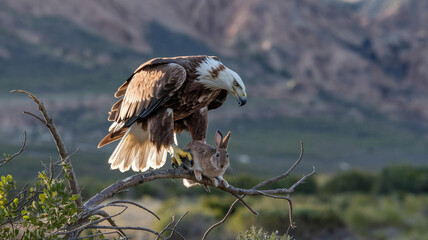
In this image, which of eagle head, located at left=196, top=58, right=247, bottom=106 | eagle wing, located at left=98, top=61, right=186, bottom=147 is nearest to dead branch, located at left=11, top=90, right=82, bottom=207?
eagle wing, located at left=98, top=61, right=186, bottom=147

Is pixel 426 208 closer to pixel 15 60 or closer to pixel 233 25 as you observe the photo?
pixel 15 60

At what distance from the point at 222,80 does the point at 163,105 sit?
0.68 meters

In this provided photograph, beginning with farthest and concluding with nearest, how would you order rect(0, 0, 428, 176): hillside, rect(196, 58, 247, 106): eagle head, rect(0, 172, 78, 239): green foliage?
rect(0, 0, 428, 176): hillside, rect(196, 58, 247, 106): eagle head, rect(0, 172, 78, 239): green foliage

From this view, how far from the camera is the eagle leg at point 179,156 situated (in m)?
6.40

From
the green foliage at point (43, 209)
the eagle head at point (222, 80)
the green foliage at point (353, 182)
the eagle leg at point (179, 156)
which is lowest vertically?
the green foliage at point (353, 182)

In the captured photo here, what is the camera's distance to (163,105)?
6.80 meters

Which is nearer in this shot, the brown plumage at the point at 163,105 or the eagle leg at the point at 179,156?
the eagle leg at the point at 179,156

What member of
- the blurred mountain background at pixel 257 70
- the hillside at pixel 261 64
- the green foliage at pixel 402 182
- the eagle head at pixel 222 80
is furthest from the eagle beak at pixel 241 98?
the hillside at pixel 261 64

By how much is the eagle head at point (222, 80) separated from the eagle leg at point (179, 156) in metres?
0.69

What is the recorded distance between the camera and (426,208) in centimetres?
3212

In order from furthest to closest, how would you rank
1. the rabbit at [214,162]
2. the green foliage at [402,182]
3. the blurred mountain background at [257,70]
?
1. the blurred mountain background at [257,70]
2. the green foliage at [402,182]
3. the rabbit at [214,162]

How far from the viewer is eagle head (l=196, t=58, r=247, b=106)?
6578 mm

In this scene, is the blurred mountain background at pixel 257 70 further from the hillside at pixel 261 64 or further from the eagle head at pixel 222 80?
the eagle head at pixel 222 80

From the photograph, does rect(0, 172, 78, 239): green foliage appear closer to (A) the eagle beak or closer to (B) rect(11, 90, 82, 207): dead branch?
(B) rect(11, 90, 82, 207): dead branch
